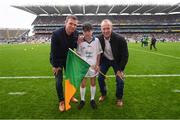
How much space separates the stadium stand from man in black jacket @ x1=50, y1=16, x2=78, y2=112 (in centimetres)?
7990

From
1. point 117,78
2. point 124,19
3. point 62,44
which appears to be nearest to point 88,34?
point 62,44

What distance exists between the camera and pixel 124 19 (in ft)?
302

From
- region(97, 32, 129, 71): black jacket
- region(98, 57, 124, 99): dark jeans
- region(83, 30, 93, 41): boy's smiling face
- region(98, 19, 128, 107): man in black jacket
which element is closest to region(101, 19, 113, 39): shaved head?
region(98, 19, 128, 107): man in black jacket

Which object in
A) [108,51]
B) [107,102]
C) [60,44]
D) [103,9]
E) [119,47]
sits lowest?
[107,102]

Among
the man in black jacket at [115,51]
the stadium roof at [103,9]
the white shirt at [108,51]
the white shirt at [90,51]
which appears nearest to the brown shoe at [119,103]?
the man in black jacket at [115,51]

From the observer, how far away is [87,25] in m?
5.36

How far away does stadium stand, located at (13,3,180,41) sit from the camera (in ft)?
286

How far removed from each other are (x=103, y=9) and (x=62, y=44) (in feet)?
265

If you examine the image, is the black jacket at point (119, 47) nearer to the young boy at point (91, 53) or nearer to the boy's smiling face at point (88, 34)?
the young boy at point (91, 53)

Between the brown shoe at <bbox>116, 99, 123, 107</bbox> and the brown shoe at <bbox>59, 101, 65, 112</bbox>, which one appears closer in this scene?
the brown shoe at <bbox>59, 101, 65, 112</bbox>

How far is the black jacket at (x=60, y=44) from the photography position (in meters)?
5.46

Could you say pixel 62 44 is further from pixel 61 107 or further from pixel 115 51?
pixel 61 107

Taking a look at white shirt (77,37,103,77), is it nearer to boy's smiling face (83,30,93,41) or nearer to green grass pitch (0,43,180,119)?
boy's smiling face (83,30,93,41)

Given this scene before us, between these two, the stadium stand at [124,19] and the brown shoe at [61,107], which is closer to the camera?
the brown shoe at [61,107]
